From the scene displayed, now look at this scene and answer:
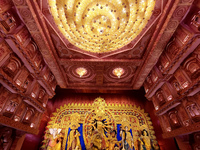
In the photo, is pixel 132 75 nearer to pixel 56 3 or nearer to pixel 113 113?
pixel 113 113

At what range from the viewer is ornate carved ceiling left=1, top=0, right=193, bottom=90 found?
4.07 meters

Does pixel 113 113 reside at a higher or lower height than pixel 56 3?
lower

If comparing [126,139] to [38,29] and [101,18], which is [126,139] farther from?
[38,29]

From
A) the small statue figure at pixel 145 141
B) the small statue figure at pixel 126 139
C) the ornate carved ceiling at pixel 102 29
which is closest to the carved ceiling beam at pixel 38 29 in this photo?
the ornate carved ceiling at pixel 102 29

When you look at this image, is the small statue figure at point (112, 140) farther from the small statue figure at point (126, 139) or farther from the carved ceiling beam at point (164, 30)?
the carved ceiling beam at point (164, 30)

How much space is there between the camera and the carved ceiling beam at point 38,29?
13.4 ft

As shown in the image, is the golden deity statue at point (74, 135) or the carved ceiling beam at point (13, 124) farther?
the golden deity statue at point (74, 135)

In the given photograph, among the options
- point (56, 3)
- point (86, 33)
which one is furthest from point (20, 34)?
point (86, 33)

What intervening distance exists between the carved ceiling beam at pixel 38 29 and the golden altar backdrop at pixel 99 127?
396 cm

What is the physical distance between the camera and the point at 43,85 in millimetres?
6465

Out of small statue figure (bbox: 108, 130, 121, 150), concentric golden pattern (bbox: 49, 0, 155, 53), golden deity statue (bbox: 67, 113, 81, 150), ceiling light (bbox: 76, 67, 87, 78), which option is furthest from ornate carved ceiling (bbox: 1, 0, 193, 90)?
small statue figure (bbox: 108, 130, 121, 150)

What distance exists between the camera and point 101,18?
168 inches

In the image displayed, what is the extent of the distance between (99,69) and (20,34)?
4.70 metres

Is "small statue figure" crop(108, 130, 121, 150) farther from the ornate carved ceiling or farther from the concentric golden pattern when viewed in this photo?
the concentric golden pattern
